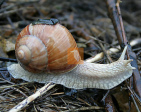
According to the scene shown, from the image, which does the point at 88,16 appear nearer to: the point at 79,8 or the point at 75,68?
the point at 79,8

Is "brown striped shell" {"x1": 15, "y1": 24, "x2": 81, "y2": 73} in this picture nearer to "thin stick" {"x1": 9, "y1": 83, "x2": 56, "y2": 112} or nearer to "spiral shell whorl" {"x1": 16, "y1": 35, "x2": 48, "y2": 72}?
"spiral shell whorl" {"x1": 16, "y1": 35, "x2": 48, "y2": 72}

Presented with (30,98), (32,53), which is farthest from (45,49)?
(30,98)

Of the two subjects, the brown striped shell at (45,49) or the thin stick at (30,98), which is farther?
the brown striped shell at (45,49)

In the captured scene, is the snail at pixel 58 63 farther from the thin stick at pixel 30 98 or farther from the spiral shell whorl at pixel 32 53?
the thin stick at pixel 30 98

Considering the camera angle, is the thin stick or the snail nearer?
the thin stick

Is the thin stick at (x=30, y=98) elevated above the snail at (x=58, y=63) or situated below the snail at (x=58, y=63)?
below

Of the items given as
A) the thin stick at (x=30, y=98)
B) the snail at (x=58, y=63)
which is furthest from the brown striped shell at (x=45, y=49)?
the thin stick at (x=30, y=98)

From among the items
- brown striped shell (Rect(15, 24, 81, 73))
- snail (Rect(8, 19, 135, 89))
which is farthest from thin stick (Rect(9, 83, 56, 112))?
brown striped shell (Rect(15, 24, 81, 73))

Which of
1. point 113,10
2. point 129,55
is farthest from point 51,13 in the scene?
point 129,55
